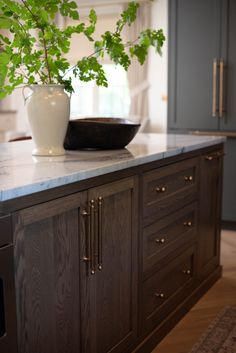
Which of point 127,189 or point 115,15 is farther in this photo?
point 115,15

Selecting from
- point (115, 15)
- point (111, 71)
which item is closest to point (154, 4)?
point (115, 15)

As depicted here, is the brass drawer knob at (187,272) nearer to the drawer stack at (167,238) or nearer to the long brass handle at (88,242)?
the drawer stack at (167,238)

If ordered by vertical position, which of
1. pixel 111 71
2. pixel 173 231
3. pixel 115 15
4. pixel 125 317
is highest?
pixel 115 15

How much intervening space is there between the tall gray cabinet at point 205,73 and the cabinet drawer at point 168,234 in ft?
Result: 5.40

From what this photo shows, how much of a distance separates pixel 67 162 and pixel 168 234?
2.55 ft

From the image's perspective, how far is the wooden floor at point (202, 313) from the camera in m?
2.38

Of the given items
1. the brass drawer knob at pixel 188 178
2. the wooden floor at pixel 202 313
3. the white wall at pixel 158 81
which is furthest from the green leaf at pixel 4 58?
the white wall at pixel 158 81

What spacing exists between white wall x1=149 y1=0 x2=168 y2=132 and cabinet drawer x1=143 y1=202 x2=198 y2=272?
356 centimetres

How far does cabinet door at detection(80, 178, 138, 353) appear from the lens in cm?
178

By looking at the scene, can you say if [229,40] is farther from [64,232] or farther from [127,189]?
[64,232]

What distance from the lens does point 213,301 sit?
2895 mm

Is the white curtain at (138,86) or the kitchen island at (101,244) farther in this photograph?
the white curtain at (138,86)

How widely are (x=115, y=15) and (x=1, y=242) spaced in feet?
17.8

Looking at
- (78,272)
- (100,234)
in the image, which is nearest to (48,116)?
(100,234)
